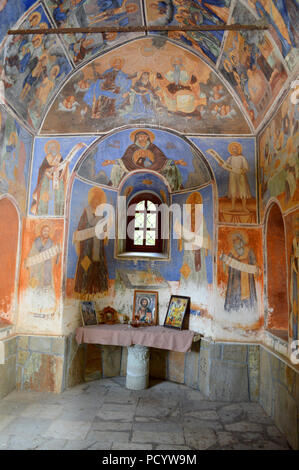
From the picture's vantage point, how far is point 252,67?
21.6 ft

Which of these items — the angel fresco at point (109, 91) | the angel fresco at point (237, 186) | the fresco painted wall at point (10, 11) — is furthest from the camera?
the angel fresco at point (237, 186)

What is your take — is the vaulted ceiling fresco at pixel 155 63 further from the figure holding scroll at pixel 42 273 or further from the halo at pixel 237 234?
the figure holding scroll at pixel 42 273

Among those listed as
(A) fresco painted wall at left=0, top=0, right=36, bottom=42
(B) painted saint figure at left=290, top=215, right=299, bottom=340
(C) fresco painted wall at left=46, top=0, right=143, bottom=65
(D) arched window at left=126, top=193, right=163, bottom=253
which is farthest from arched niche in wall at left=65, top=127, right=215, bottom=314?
(A) fresco painted wall at left=0, top=0, right=36, bottom=42

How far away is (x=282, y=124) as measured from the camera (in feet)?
20.7

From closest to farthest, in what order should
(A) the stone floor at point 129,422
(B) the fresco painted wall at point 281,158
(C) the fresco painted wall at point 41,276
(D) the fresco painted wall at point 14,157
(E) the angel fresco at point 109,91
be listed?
(A) the stone floor at point 129,422
(B) the fresco painted wall at point 281,158
(D) the fresco painted wall at point 14,157
(E) the angel fresco at point 109,91
(C) the fresco painted wall at point 41,276

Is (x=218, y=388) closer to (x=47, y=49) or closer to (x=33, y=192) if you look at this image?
(x=33, y=192)

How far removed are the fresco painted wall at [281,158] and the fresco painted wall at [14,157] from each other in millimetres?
5376

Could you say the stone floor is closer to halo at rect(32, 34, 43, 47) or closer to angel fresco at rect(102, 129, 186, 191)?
angel fresco at rect(102, 129, 186, 191)

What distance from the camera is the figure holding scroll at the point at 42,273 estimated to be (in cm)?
775

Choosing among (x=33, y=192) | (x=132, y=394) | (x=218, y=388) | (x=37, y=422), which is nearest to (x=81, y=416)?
(x=37, y=422)

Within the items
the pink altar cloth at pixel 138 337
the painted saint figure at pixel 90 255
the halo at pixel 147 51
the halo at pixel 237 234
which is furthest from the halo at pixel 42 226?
the halo at pixel 147 51

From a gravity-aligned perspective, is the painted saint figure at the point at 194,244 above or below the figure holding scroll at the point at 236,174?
below

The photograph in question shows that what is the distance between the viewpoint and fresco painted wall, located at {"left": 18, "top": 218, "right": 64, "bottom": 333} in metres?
7.73

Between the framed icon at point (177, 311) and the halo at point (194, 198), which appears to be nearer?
the framed icon at point (177, 311)
